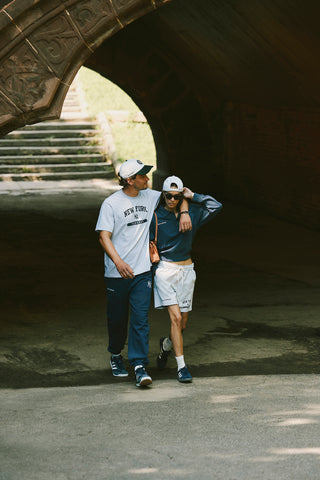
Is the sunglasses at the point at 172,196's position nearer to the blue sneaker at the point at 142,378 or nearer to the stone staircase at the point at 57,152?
the blue sneaker at the point at 142,378

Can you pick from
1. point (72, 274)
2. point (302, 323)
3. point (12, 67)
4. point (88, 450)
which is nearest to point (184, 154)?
point (72, 274)

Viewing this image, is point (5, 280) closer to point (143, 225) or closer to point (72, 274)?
point (72, 274)

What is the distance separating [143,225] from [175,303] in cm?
69

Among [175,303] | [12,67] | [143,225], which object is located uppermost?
[12,67]

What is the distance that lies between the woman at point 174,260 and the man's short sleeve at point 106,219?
39 centimetres

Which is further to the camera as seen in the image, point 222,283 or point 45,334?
point 222,283

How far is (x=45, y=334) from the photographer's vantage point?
7242mm

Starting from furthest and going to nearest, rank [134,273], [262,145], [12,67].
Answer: [262,145]
[12,67]
[134,273]

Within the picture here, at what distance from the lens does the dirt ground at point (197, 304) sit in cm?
638

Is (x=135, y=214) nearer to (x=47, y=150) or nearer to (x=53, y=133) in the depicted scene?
(x=47, y=150)

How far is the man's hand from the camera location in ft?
18.4

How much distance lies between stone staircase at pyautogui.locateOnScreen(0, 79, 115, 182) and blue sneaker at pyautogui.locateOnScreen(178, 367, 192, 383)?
1453cm

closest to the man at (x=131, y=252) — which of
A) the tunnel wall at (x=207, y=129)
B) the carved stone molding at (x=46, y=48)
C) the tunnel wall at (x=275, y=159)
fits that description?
the carved stone molding at (x=46, y=48)

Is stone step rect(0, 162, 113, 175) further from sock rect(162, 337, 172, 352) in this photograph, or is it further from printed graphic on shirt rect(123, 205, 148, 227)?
printed graphic on shirt rect(123, 205, 148, 227)
